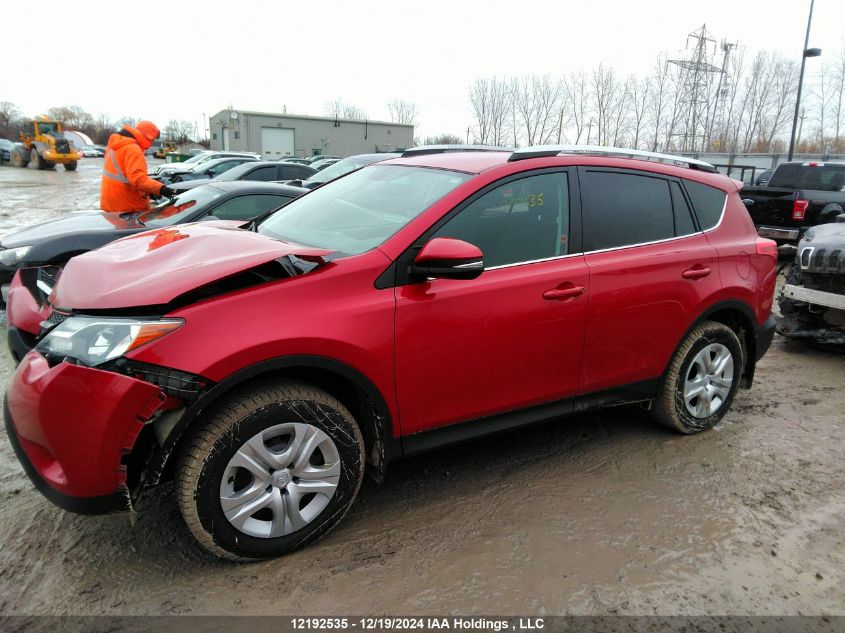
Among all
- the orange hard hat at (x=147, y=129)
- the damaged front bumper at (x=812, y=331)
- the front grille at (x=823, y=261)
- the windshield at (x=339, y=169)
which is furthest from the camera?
the windshield at (x=339, y=169)

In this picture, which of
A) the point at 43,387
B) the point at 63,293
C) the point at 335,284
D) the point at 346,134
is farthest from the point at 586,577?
the point at 346,134

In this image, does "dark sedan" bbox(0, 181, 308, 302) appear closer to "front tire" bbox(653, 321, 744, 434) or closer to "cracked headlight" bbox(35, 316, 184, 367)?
"cracked headlight" bbox(35, 316, 184, 367)

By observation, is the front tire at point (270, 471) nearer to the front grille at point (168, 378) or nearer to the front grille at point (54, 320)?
the front grille at point (168, 378)

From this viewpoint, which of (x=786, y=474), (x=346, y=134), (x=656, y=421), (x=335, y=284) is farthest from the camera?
(x=346, y=134)

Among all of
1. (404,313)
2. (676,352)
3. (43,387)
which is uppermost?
(404,313)

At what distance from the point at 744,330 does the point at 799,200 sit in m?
7.09

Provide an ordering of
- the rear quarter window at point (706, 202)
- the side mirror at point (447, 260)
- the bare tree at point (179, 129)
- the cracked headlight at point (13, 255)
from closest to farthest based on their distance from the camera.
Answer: the side mirror at point (447, 260) → the rear quarter window at point (706, 202) → the cracked headlight at point (13, 255) → the bare tree at point (179, 129)

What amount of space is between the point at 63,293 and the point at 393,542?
5.98ft

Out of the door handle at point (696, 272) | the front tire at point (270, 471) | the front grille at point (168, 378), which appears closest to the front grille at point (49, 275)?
the front grille at point (168, 378)

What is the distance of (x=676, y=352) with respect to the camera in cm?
373

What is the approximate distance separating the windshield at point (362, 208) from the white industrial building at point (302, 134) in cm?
4607

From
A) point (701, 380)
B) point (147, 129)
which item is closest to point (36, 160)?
point (147, 129)

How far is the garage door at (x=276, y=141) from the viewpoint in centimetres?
5079

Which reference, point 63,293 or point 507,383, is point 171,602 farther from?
point 507,383
